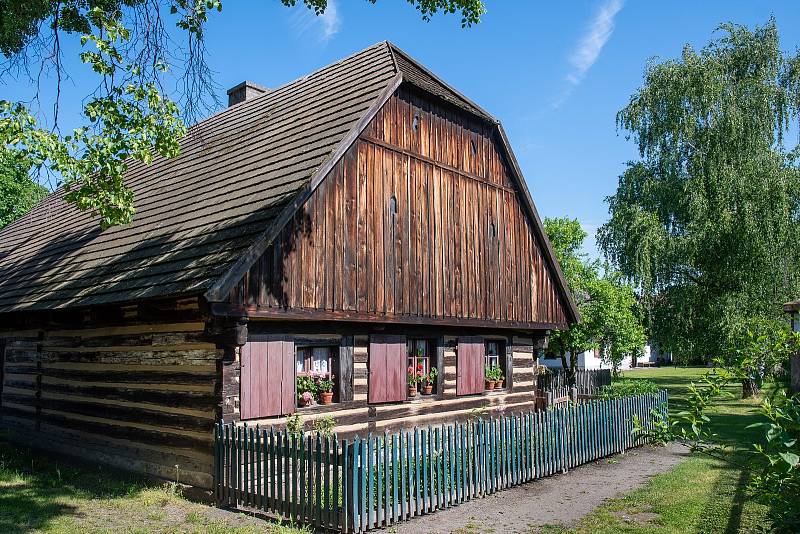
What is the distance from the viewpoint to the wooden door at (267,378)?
32.0 ft

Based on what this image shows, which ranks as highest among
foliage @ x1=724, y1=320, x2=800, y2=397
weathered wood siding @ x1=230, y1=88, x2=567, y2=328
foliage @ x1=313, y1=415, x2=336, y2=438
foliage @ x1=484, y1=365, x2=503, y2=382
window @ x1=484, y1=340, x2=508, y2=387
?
weathered wood siding @ x1=230, y1=88, x2=567, y2=328

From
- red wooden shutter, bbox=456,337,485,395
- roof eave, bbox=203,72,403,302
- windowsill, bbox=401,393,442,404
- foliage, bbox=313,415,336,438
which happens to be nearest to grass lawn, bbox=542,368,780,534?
foliage, bbox=313,415,336,438

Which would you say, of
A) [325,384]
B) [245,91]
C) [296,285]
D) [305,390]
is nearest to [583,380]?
[245,91]

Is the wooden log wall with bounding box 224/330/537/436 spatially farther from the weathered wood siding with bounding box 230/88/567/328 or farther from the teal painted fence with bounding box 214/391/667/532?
the teal painted fence with bounding box 214/391/667/532

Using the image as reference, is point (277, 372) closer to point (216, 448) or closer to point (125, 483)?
point (216, 448)

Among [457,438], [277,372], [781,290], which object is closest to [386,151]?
[277,372]

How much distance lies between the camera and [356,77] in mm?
13406

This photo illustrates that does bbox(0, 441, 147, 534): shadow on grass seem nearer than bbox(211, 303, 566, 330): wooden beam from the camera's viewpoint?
Yes

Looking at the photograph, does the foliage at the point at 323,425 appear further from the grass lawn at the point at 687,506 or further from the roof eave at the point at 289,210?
the grass lawn at the point at 687,506

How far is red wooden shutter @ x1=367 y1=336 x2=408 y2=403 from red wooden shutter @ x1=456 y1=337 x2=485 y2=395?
5.63ft

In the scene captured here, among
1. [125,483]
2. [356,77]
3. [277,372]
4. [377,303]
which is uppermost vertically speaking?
[356,77]

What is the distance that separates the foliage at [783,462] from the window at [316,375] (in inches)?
278

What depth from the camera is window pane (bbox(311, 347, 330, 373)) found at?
11.2 metres

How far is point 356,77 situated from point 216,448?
777 cm
